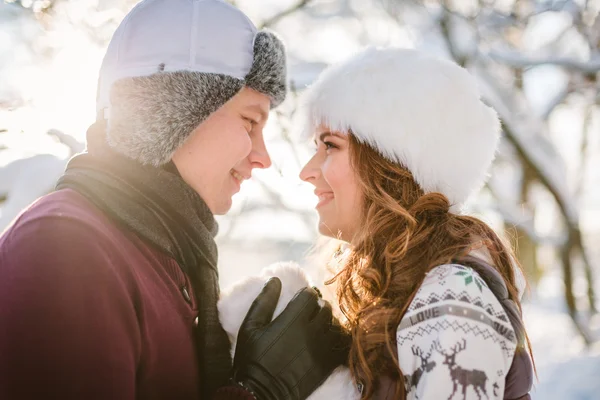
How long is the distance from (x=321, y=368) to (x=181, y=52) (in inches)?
50.9

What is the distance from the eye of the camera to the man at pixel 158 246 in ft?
4.91

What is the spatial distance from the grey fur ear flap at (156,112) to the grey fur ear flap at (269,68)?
0.80 feet

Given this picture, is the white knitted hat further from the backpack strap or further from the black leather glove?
the backpack strap

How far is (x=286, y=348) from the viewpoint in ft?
6.66

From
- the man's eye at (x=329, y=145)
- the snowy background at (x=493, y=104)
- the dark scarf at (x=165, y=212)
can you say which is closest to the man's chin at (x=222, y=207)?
the dark scarf at (x=165, y=212)

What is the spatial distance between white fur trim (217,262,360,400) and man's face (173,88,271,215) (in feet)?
1.18

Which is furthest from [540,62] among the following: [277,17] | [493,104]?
[277,17]

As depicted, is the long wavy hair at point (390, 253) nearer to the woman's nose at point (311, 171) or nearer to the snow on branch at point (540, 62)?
the woman's nose at point (311, 171)

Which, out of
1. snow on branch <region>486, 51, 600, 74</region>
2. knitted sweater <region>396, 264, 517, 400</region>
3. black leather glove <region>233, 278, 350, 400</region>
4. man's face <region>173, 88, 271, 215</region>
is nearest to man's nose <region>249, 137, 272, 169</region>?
man's face <region>173, 88, 271, 215</region>

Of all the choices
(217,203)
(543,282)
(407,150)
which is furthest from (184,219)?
(543,282)

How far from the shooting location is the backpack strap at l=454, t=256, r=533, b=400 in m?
1.95

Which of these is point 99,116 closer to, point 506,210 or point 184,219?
point 184,219

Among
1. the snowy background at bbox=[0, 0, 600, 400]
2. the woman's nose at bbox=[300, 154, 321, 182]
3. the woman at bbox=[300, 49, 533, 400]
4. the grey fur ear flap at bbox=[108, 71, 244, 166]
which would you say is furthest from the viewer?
the snowy background at bbox=[0, 0, 600, 400]

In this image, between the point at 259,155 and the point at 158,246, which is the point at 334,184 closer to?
the point at 259,155
